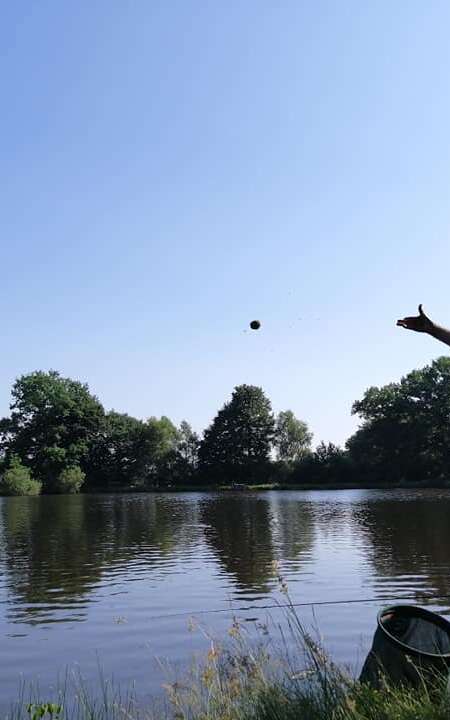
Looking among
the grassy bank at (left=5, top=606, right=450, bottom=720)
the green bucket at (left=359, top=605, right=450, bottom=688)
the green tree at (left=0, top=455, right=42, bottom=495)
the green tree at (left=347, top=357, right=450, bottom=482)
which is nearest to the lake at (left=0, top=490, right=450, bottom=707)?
the grassy bank at (left=5, top=606, right=450, bottom=720)

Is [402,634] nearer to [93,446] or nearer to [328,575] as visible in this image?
[328,575]

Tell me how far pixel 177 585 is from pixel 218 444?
299 ft

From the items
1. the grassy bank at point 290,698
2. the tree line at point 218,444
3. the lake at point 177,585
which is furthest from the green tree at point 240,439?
the grassy bank at point 290,698

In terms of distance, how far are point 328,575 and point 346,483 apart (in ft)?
257

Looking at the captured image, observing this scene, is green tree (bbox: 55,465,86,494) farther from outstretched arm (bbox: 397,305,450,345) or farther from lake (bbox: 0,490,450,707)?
outstretched arm (bbox: 397,305,450,345)

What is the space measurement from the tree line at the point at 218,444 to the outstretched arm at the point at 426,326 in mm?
81239

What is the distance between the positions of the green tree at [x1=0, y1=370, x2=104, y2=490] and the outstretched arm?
9199 cm

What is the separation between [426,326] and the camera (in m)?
4.83

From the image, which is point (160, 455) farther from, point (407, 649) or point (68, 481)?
point (407, 649)

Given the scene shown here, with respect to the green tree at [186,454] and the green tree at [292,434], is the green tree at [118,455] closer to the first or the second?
the green tree at [186,454]

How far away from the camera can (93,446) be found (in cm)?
10225

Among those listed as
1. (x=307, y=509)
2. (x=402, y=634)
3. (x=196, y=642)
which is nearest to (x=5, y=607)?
(x=196, y=642)

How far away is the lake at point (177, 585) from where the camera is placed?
35.7 ft

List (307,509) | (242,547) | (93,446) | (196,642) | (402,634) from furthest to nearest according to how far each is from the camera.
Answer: (93,446)
(307,509)
(242,547)
(196,642)
(402,634)
